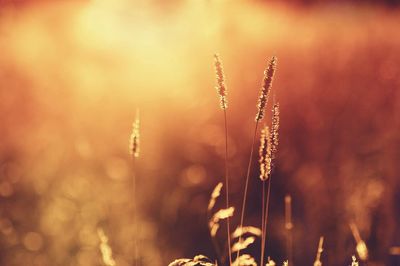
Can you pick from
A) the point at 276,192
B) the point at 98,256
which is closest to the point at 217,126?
the point at 276,192

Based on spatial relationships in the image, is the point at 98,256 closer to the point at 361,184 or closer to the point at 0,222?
the point at 0,222

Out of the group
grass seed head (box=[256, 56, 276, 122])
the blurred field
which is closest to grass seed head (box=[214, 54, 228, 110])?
grass seed head (box=[256, 56, 276, 122])

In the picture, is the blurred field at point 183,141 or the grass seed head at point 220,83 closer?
the grass seed head at point 220,83

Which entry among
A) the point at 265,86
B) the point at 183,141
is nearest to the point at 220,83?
the point at 265,86

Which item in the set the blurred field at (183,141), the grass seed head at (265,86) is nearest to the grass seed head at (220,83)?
the grass seed head at (265,86)

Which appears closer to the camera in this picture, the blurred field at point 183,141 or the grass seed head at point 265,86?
the grass seed head at point 265,86

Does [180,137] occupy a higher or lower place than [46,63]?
lower

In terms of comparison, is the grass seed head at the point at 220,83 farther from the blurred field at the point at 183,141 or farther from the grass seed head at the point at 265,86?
the blurred field at the point at 183,141

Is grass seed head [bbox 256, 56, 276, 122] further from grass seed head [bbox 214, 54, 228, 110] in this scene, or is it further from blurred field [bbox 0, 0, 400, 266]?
blurred field [bbox 0, 0, 400, 266]
